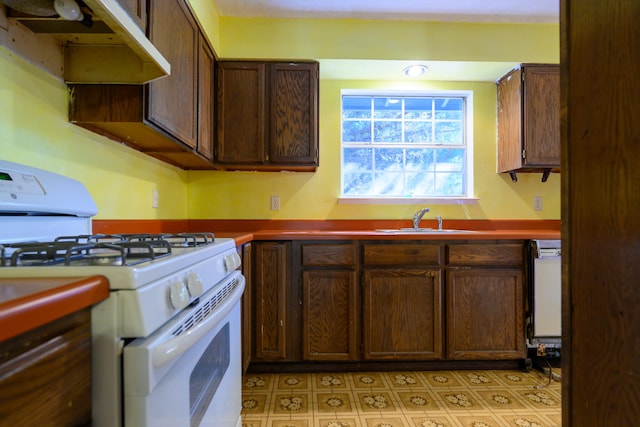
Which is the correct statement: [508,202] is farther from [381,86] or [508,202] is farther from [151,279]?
[151,279]

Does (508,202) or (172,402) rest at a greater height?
(508,202)

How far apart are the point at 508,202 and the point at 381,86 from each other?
1362 mm

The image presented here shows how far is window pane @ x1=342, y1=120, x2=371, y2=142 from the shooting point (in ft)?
8.11

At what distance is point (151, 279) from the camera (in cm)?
54

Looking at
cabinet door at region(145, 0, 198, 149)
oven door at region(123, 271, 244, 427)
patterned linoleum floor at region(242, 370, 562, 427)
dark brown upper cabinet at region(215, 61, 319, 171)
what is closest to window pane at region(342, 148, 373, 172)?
dark brown upper cabinet at region(215, 61, 319, 171)

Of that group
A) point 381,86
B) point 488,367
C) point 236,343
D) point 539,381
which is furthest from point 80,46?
point 539,381

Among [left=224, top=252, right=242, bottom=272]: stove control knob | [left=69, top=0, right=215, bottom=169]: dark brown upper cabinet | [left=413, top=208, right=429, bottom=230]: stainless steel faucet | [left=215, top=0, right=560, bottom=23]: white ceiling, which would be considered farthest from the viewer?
[left=413, top=208, right=429, bottom=230]: stainless steel faucet

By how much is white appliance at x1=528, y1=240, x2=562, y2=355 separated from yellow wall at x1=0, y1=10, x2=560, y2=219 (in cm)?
60

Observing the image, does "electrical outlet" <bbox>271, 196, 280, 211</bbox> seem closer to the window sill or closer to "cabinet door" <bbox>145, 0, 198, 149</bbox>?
the window sill

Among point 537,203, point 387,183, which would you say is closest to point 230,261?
point 387,183

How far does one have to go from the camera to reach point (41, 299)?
1.19ft

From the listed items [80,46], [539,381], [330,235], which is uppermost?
[80,46]

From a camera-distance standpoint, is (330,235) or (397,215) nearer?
(330,235)

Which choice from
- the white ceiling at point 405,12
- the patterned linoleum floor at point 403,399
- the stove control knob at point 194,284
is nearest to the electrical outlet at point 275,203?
the white ceiling at point 405,12
